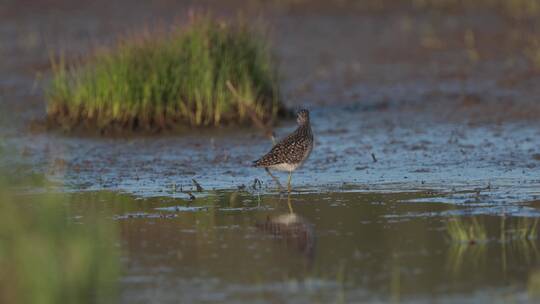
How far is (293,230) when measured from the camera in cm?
888

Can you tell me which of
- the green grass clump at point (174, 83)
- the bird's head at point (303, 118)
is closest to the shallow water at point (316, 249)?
the bird's head at point (303, 118)

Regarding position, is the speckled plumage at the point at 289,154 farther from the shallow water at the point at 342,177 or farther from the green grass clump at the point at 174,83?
the green grass clump at the point at 174,83

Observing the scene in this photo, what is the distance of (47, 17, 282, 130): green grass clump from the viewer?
1390 centimetres

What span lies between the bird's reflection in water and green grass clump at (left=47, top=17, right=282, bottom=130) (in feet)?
14.6

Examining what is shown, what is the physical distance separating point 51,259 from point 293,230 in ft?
9.37

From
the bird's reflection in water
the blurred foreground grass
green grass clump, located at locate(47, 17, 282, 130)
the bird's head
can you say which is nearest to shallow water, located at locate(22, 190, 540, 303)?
the bird's reflection in water

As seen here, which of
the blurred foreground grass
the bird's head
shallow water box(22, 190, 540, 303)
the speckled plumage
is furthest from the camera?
the bird's head

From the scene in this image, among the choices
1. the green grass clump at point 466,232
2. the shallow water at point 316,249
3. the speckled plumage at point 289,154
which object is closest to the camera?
the shallow water at point 316,249

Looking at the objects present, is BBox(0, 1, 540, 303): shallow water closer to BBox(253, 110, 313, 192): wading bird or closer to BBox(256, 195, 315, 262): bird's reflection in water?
BBox(256, 195, 315, 262): bird's reflection in water

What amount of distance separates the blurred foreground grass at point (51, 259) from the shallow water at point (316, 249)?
0.28 meters

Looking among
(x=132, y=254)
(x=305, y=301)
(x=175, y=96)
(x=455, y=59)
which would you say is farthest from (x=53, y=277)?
(x=455, y=59)

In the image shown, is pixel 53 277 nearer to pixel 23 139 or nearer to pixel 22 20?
pixel 23 139

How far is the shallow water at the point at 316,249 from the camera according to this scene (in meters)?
7.05

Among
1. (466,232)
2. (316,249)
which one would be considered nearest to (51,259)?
(316,249)
